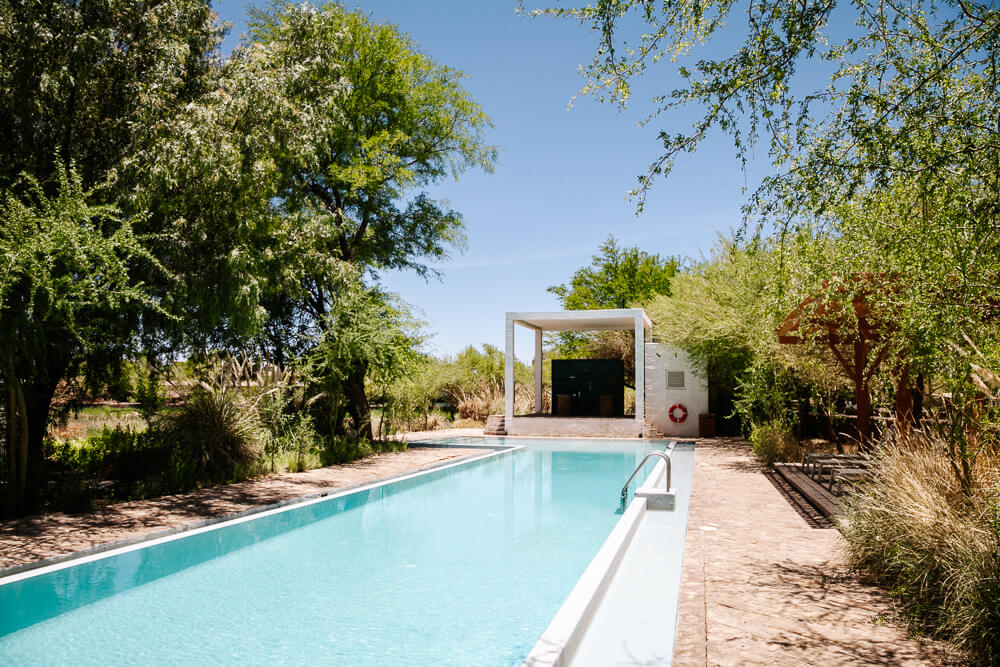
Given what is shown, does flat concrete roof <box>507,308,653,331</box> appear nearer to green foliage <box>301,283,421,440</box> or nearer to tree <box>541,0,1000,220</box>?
green foliage <box>301,283,421,440</box>

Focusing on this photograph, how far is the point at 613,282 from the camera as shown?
127ft

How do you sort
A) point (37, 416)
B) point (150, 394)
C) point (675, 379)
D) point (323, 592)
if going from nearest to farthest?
point (323, 592)
point (37, 416)
point (150, 394)
point (675, 379)

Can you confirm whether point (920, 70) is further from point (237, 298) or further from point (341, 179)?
point (341, 179)

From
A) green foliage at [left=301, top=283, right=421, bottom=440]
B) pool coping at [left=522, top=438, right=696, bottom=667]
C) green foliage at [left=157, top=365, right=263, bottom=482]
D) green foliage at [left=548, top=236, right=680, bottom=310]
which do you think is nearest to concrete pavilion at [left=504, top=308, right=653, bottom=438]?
green foliage at [left=301, top=283, right=421, bottom=440]

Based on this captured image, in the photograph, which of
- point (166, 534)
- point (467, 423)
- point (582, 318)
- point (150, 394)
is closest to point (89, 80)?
point (150, 394)

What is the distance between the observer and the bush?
12.7 meters

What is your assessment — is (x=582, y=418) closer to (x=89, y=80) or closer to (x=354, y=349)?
(x=354, y=349)

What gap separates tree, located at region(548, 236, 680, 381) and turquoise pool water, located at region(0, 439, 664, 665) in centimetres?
2665

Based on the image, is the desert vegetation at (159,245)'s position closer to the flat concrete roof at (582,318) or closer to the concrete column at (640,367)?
the flat concrete roof at (582,318)

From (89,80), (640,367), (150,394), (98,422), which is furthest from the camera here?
(640,367)

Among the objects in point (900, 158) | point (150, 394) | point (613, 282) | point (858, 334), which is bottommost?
point (150, 394)

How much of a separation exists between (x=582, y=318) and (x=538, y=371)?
4402 mm

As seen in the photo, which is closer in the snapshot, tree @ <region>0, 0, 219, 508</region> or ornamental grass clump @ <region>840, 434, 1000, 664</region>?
ornamental grass clump @ <region>840, 434, 1000, 664</region>

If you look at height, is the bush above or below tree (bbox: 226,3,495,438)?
below
